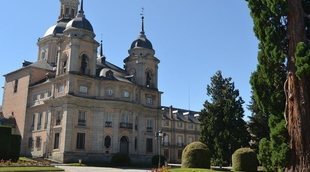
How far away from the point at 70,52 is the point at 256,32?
33.5m

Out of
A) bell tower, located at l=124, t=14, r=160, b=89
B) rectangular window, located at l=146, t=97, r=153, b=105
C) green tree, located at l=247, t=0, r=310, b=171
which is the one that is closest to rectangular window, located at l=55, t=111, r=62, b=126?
bell tower, located at l=124, t=14, r=160, b=89

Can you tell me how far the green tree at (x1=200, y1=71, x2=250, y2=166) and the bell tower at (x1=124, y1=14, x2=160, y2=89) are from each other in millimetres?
13710

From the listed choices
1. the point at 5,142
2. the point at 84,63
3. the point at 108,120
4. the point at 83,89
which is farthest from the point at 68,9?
the point at 5,142

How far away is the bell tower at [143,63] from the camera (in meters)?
58.8

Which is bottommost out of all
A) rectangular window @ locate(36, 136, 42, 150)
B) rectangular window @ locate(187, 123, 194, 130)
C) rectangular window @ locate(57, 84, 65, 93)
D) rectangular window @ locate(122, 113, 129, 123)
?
rectangular window @ locate(36, 136, 42, 150)

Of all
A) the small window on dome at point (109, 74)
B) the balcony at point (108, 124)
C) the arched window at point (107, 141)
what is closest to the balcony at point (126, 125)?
the balcony at point (108, 124)

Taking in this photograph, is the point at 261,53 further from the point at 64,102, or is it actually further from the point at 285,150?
the point at 64,102

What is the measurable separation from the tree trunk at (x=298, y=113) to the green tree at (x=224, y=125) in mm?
23963

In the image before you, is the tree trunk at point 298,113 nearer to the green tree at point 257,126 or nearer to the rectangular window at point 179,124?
the green tree at point 257,126

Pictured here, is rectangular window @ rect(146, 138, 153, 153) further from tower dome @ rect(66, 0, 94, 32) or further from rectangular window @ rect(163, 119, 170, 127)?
rectangular window @ rect(163, 119, 170, 127)

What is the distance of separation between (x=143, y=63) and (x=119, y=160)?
662 inches

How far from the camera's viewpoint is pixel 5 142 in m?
40.0

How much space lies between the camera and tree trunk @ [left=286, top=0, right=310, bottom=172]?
20.3 metres

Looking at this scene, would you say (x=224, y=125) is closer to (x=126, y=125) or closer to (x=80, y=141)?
(x=126, y=125)
